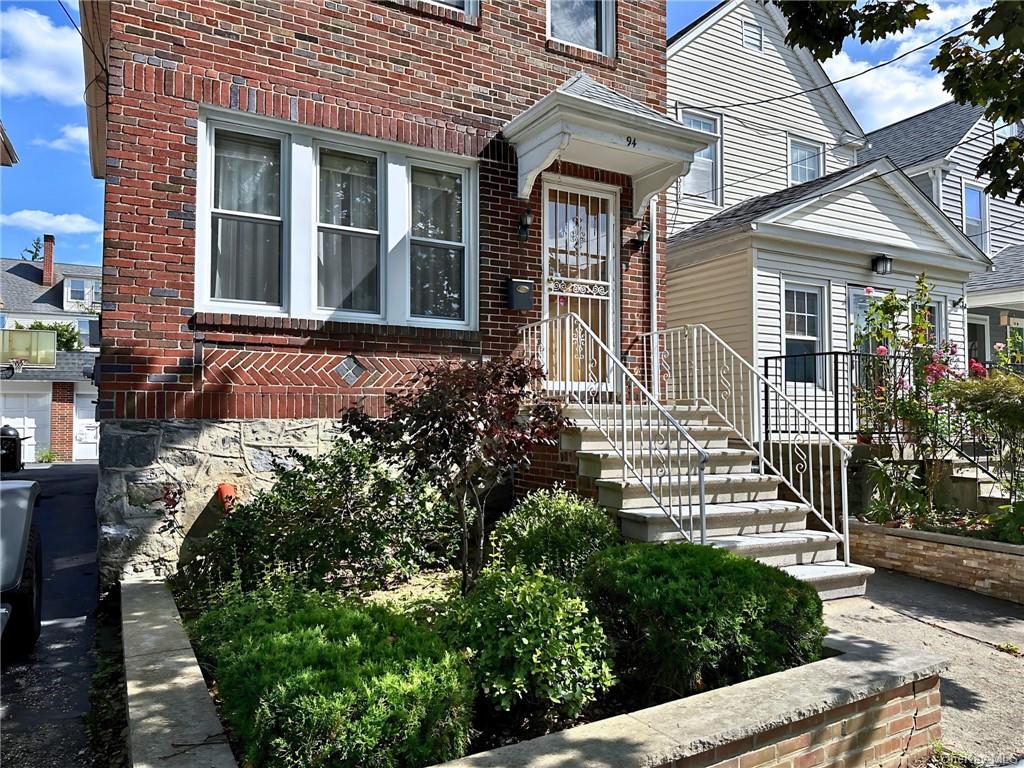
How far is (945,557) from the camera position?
21.3 feet

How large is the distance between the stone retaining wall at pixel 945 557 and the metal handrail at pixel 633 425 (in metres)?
2.06

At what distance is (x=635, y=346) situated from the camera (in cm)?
829

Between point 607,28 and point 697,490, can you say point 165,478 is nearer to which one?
point 697,490

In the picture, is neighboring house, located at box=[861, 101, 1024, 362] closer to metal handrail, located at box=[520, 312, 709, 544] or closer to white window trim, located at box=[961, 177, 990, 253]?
white window trim, located at box=[961, 177, 990, 253]

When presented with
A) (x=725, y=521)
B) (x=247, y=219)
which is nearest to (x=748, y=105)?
(x=725, y=521)

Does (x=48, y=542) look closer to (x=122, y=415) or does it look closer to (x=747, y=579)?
(x=122, y=415)

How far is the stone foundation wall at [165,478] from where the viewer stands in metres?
5.53

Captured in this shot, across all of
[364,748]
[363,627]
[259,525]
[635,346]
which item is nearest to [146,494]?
[259,525]

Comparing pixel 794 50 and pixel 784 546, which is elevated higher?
pixel 794 50

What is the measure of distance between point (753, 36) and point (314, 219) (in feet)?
39.3

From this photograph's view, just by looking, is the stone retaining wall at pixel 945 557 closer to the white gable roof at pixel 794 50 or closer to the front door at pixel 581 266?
the front door at pixel 581 266

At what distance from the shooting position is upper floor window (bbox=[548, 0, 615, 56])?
8.21 m

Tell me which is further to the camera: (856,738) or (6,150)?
(6,150)

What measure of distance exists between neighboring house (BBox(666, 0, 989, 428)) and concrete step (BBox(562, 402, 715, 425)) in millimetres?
2159
